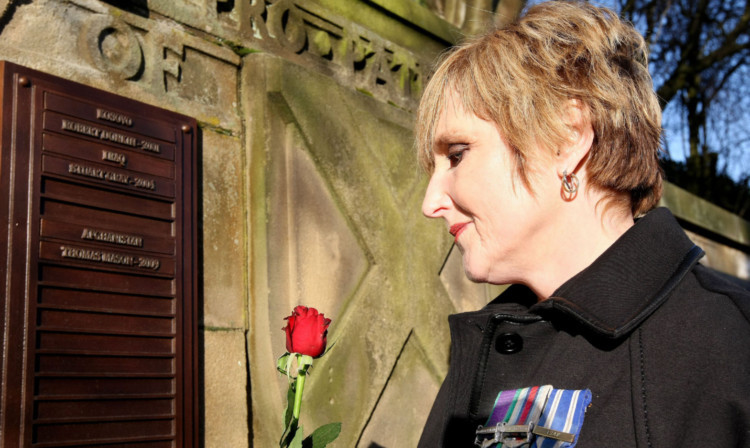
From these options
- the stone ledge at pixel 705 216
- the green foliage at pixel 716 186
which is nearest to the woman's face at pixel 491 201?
the stone ledge at pixel 705 216

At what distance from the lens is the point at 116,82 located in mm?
2533

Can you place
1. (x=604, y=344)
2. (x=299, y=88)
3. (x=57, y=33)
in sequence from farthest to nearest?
(x=299, y=88) → (x=57, y=33) → (x=604, y=344)

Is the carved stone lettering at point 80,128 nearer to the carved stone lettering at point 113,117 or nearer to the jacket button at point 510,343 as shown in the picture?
the carved stone lettering at point 113,117

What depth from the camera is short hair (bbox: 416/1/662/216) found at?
1.68 metres

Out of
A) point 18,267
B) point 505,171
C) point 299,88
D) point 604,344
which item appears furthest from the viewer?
point 299,88

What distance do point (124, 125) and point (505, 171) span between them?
133 cm

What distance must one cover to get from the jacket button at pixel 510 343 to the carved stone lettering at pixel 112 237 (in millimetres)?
1212

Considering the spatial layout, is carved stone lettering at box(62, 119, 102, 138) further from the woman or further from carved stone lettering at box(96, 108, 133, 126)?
the woman

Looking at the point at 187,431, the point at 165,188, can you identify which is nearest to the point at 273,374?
the point at 187,431

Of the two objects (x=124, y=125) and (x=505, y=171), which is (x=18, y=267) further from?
(x=505, y=171)

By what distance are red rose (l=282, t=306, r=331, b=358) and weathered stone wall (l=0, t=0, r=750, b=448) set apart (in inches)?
39.1

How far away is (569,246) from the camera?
1.68m

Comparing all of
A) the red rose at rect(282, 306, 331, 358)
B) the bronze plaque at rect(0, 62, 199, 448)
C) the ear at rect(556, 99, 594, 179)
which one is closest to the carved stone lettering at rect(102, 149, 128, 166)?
the bronze plaque at rect(0, 62, 199, 448)

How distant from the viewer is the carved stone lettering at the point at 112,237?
2311mm
